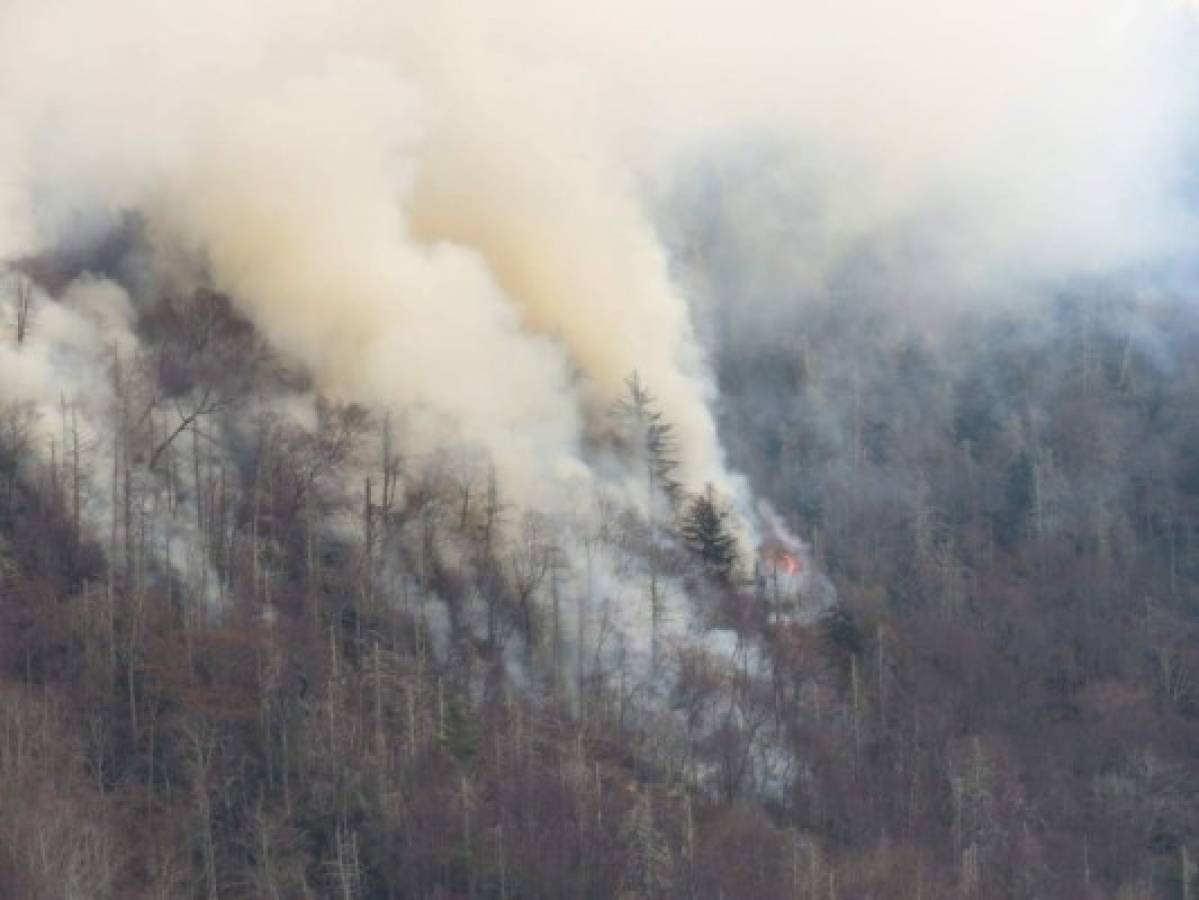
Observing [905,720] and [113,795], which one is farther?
[905,720]

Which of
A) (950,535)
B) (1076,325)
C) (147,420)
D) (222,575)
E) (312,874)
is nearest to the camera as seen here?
(312,874)

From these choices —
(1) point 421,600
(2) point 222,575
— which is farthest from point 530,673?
(2) point 222,575

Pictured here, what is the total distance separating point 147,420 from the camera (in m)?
88.4

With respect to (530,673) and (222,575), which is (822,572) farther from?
(222,575)

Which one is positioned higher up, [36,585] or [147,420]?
[147,420]

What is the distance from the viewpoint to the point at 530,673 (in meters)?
81.8

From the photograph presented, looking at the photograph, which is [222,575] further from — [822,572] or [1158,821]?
[1158,821]

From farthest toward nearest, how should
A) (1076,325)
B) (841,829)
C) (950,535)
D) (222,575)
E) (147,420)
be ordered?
(1076,325), (950,535), (147,420), (222,575), (841,829)

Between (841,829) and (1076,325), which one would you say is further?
(1076,325)

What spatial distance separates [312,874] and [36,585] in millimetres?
16770

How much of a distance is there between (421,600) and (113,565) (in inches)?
450

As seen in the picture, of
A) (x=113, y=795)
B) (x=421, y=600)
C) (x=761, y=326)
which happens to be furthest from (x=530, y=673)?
(x=761, y=326)

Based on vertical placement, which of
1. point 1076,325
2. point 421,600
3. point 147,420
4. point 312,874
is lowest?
point 312,874

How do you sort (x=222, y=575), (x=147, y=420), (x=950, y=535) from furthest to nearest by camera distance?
(x=950, y=535)
(x=147, y=420)
(x=222, y=575)
